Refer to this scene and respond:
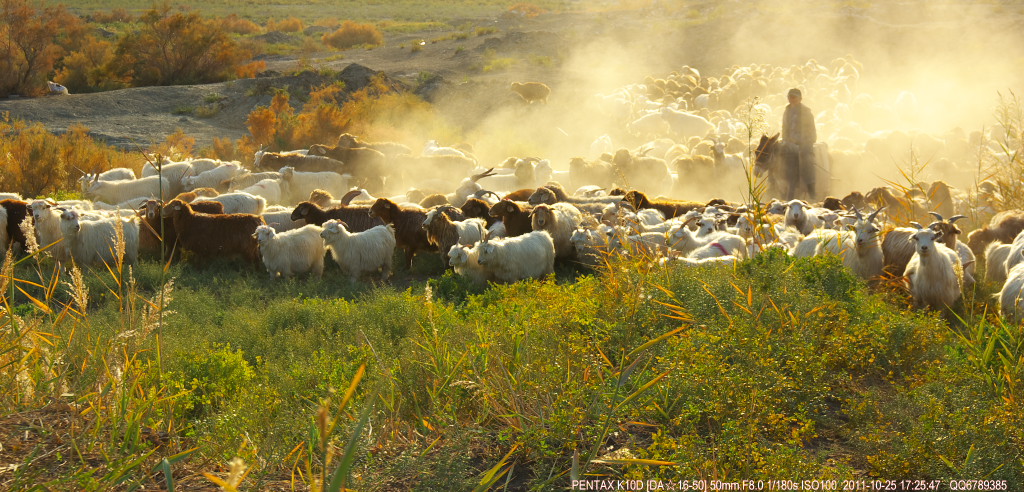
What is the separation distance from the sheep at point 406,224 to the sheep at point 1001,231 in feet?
22.1

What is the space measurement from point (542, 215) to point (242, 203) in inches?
201

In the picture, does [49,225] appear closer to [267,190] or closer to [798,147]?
[267,190]

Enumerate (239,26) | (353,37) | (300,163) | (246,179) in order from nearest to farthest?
(246,179) < (300,163) < (353,37) < (239,26)

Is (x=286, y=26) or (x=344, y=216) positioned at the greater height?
(x=344, y=216)

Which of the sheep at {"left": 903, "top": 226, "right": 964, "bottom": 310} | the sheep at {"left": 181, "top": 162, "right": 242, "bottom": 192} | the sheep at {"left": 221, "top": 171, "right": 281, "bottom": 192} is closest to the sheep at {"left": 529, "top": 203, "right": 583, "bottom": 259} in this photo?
the sheep at {"left": 903, "top": 226, "right": 964, "bottom": 310}

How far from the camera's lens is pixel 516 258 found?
10.2 metres

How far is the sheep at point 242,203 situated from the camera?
13.5m

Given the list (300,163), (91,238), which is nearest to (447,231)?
(91,238)

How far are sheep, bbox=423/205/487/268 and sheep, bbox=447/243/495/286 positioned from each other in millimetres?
719

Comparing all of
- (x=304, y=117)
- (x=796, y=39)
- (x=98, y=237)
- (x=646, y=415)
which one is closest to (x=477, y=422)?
(x=646, y=415)

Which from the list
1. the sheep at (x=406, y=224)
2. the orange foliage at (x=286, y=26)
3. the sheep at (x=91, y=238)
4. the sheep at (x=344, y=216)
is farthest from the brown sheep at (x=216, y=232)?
the orange foliage at (x=286, y=26)

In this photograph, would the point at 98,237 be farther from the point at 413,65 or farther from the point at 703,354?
the point at 413,65

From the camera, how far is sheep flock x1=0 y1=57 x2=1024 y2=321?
29.5 feet

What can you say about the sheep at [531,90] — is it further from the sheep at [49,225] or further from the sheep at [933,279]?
the sheep at [933,279]
